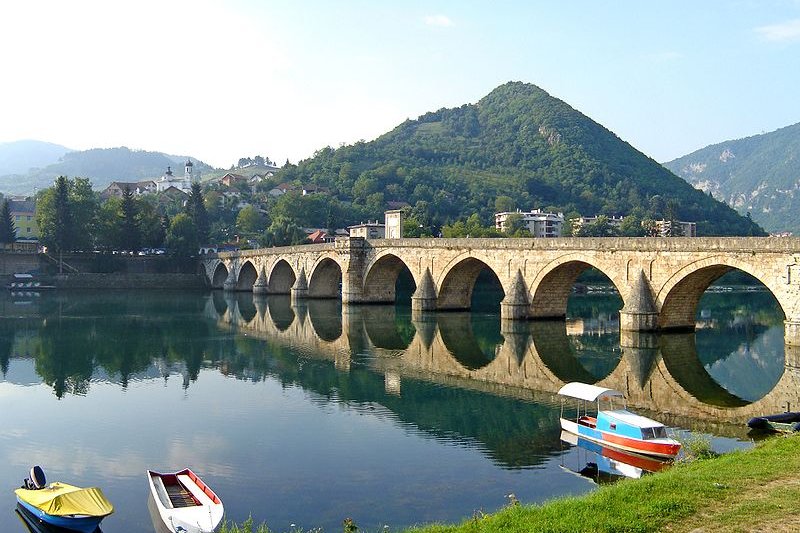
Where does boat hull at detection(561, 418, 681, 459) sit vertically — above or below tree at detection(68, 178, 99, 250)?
below

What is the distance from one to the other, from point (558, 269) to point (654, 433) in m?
24.8

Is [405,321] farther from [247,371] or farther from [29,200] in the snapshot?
[29,200]

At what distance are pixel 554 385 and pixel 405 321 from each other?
21955 mm

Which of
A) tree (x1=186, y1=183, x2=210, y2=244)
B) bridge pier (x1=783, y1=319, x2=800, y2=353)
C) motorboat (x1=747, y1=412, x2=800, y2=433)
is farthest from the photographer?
tree (x1=186, y1=183, x2=210, y2=244)

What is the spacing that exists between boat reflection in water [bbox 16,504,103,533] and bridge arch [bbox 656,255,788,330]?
26922mm

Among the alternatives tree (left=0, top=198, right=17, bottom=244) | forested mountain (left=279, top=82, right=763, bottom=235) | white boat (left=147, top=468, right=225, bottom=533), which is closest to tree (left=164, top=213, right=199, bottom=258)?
tree (left=0, top=198, right=17, bottom=244)

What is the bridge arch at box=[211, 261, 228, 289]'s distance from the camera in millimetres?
89625

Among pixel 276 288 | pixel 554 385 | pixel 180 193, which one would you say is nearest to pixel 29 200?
pixel 180 193

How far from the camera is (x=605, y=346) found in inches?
1419

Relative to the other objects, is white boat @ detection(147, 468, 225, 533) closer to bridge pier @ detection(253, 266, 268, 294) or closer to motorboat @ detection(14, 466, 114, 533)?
motorboat @ detection(14, 466, 114, 533)

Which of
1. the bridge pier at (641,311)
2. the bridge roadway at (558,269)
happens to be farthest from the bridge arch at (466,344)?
A: the bridge pier at (641,311)

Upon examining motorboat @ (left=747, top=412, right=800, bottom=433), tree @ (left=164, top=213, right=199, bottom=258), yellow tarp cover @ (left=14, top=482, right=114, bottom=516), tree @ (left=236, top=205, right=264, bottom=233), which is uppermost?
tree @ (left=236, top=205, right=264, bottom=233)

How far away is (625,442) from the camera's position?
17.1 m

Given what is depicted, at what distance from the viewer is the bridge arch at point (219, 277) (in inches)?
3529
